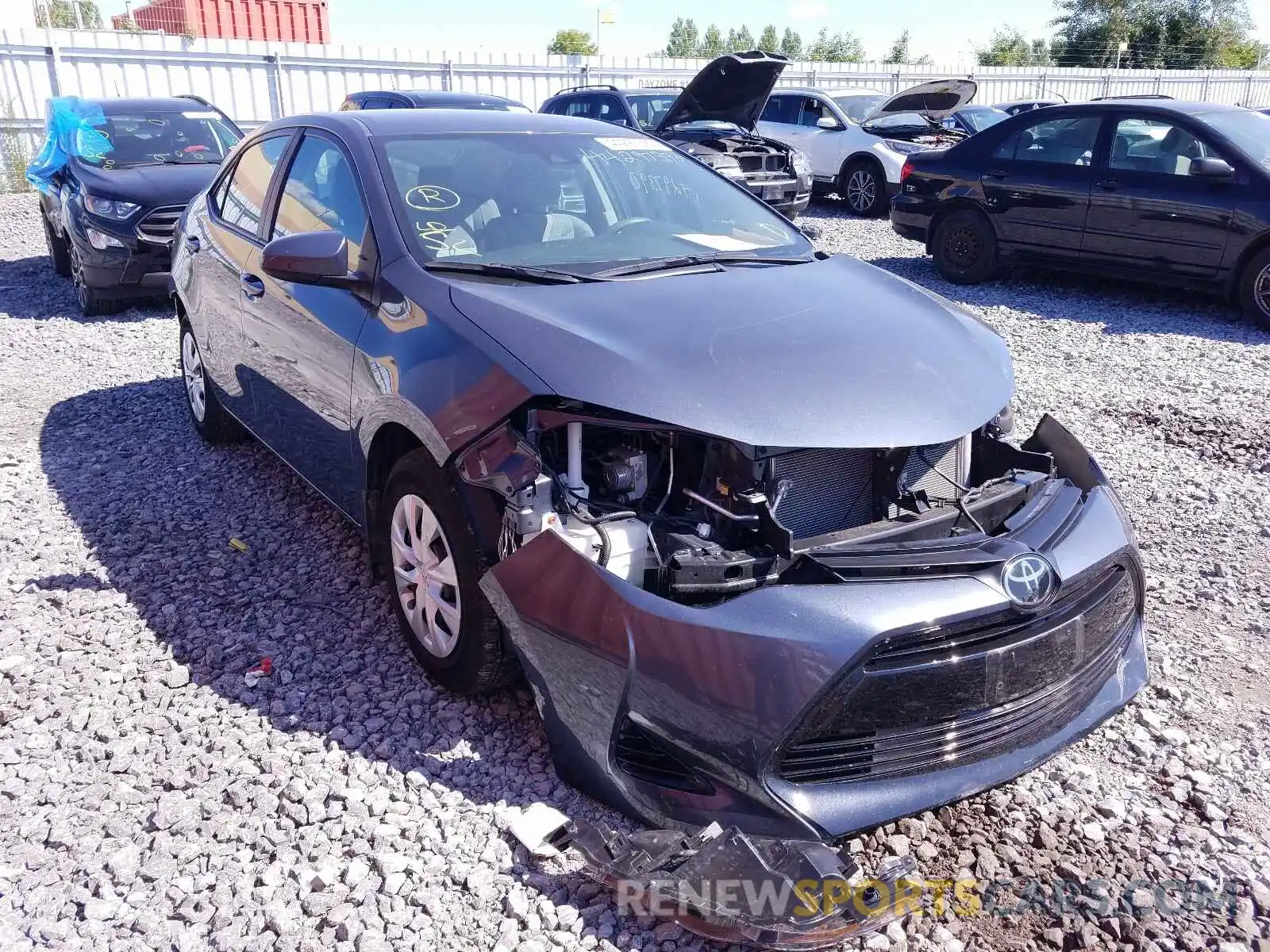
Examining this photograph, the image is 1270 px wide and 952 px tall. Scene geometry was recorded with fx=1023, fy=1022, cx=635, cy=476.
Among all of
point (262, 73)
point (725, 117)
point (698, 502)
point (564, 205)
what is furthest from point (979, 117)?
point (698, 502)

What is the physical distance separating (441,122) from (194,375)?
2350mm

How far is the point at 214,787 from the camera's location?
2822 mm

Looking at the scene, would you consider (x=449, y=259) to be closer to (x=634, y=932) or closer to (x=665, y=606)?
(x=665, y=606)

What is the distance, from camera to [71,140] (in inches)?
367

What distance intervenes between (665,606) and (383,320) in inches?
58.4

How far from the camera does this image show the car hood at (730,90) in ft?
32.4

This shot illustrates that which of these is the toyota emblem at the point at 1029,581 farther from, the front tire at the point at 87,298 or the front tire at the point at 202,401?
the front tire at the point at 87,298

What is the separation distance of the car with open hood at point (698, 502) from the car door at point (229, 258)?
73 centimetres

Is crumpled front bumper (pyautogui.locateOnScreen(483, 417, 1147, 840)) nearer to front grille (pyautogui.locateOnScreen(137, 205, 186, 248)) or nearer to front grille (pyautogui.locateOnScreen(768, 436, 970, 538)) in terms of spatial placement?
front grille (pyautogui.locateOnScreen(768, 436, 970, 538))

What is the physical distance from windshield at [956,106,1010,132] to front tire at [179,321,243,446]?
1370 cm

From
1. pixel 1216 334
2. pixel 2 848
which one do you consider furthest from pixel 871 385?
pixel 1216 334

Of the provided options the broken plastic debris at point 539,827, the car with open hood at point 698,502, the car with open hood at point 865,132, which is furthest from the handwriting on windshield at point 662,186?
the car with open hood at point 865,132

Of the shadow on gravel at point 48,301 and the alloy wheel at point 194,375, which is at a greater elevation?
the alloy wheel at point 194,375

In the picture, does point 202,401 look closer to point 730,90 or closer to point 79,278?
point 79,278
